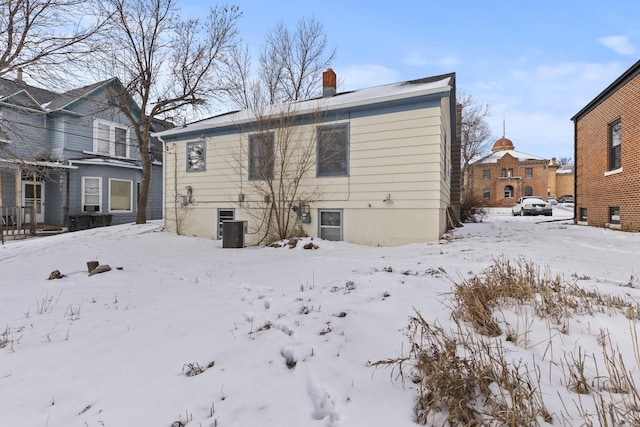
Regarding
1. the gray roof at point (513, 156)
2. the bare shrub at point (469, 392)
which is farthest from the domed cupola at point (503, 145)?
the bare shrub at point (469, 392)

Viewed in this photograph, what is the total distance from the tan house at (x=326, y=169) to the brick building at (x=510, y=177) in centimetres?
3385

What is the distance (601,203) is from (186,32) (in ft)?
63.2

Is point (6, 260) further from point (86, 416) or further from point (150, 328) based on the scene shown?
point (86, 416)

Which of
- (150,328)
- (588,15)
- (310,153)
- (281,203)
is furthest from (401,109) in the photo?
(150,328)

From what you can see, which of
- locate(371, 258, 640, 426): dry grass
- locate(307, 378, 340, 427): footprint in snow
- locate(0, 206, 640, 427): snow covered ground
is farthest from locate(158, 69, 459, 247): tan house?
locate(307, 378, 340, 427): footprint in snow

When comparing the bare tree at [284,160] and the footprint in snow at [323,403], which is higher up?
the bare tree at [284,160]

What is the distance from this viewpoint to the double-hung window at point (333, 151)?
29.3ft

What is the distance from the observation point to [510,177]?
39.5m

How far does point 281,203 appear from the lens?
30.9 feet

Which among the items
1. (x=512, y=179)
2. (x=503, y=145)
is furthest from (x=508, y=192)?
(x=503, y=145)

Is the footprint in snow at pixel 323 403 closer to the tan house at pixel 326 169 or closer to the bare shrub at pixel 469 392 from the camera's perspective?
the bare shrub at pixel 469 392

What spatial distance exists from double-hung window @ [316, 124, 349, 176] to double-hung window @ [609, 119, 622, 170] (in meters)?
→ 10.1

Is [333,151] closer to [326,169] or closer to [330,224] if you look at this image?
[326,169]

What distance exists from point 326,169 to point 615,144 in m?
11.1
